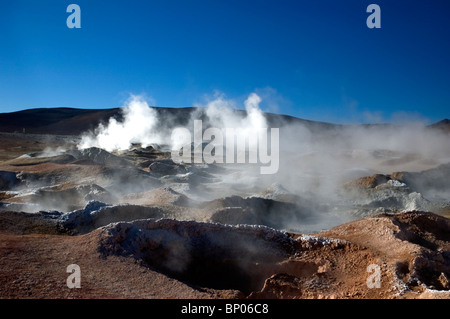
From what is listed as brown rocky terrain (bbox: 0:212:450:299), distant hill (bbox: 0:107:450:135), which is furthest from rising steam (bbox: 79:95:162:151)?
brown rocky terrain (bbox: 0:212:450:299)

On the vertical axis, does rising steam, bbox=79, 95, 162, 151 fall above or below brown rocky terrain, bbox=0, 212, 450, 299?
above

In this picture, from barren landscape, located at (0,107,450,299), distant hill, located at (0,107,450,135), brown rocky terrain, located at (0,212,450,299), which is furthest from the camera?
distant hill, located at (0,107,450,135)

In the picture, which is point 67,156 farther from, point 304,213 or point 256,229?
point 256,229

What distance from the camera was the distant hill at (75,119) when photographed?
5172 centimetres

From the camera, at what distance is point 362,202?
13.3 m

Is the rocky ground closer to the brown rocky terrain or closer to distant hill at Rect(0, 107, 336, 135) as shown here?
the brown rocky terrain

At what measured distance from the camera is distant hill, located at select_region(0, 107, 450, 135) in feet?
170

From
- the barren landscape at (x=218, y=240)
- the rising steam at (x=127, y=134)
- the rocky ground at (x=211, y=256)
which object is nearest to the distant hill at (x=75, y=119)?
the rising steam at (x=127, y=134)

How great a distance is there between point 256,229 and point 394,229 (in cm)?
249

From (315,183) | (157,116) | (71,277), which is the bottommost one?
(71,277)

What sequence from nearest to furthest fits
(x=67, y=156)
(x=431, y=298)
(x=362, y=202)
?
(x=431, y=298), (x=362, y=202), (x=67, y=156)

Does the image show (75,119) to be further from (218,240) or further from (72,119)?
(218,240)
